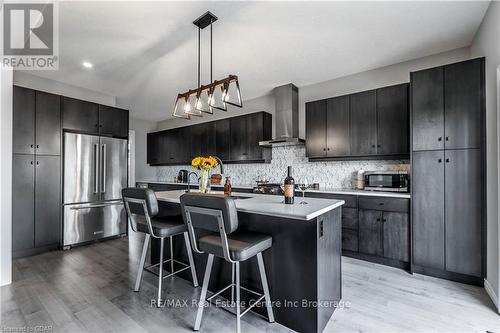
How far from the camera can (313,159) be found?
4117 millimetres

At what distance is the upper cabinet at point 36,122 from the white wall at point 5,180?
3.32 feet

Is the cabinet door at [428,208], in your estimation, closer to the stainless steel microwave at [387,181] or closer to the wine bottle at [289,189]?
the stainless steel microwave at [387,181]

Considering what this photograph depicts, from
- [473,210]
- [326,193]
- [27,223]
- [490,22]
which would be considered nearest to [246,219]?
[326,193]

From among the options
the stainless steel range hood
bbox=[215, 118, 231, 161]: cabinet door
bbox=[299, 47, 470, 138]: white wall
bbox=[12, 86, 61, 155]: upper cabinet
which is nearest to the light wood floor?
bbox=[12, 86, 61, 155]: upper cabinet

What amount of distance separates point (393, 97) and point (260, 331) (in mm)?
3181

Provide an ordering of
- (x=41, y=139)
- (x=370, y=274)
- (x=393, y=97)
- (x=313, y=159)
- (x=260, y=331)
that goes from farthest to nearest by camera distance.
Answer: (x=313, y=159) < (x=41, y=139) < (x=393, y=97) < (x=370, y=274) < (x=260, y=331)

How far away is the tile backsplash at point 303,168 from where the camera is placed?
143 inches

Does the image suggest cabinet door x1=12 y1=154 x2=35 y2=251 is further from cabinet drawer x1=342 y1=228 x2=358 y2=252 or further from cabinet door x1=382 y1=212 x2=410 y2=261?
cabinet door x1=382 y1=212 x2=410 y2=261

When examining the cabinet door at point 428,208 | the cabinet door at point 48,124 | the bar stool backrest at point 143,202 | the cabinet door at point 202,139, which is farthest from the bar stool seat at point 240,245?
the cabinet door at point 202,139

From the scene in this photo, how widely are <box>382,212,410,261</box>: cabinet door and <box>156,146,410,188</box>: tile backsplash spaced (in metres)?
0.83

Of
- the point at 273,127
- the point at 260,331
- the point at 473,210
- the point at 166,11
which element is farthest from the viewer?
the point at 273,127

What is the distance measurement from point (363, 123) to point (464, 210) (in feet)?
5.10

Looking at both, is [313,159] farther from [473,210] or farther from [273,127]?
A: [473,210]

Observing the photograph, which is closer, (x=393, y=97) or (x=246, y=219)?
(x=246, y=219)
